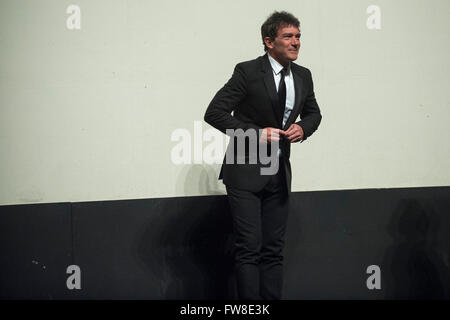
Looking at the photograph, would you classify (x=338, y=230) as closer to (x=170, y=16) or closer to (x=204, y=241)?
(x=204, y=241)

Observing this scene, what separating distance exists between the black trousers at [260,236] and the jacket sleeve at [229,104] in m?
0.29

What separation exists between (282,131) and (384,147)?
1.08 meters

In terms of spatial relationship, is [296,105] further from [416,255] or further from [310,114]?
[416,255]

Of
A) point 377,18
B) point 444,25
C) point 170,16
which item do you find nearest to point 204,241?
point 170,16

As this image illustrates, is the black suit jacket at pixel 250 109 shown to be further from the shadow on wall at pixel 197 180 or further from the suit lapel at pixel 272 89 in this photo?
the shadow on wall at pixel 197 180

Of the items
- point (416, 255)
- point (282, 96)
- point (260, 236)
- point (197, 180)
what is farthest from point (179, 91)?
point (416, 255)

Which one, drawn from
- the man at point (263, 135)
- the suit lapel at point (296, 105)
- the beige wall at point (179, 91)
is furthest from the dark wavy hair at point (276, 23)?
the beige wall at point (179, 91)

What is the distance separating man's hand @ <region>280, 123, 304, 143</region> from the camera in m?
2.70

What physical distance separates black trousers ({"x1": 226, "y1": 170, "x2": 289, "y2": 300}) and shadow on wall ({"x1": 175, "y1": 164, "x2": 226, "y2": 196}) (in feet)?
Result: 1.72

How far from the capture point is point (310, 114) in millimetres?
2947

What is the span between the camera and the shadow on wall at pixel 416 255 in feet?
11.6

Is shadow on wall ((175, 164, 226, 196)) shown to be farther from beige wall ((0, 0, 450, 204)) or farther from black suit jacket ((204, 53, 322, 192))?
black suit jacket ((204, 53, 322, 192))

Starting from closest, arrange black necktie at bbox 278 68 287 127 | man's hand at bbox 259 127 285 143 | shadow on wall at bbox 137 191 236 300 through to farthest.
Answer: man's hand at bbox 259 127 285 143 < black necktie at bbox 278 68 287 127 < shadow on wall at bbox 137 191 236 300

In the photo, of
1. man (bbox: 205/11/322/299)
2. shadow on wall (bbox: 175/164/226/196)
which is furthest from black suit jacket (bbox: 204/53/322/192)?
shadow on wall (bbox: 175/164/226/196)
